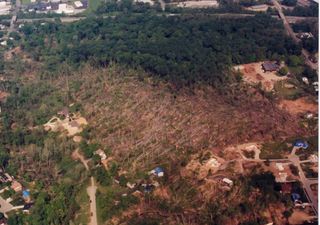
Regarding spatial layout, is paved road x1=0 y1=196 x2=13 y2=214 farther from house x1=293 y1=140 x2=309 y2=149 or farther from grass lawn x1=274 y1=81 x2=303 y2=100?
grass lawn x1=274 y1=81 x2=303 y2=100

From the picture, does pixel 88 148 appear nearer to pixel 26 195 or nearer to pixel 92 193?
pixel 92 193

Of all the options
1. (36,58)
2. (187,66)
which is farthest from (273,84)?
(36,58)

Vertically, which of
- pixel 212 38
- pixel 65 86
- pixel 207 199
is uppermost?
pixel 212 38

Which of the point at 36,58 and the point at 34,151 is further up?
the point at 36,58

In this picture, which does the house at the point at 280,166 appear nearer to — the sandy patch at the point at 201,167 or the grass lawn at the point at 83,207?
the sandy patch at the point at 201,167

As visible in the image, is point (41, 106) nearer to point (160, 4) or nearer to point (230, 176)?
point (230, 176)

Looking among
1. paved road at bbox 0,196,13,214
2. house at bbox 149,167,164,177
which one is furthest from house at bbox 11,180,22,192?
house at bbox 149,167,164,177

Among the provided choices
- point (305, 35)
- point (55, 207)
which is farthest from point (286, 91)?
point (55, 207)
